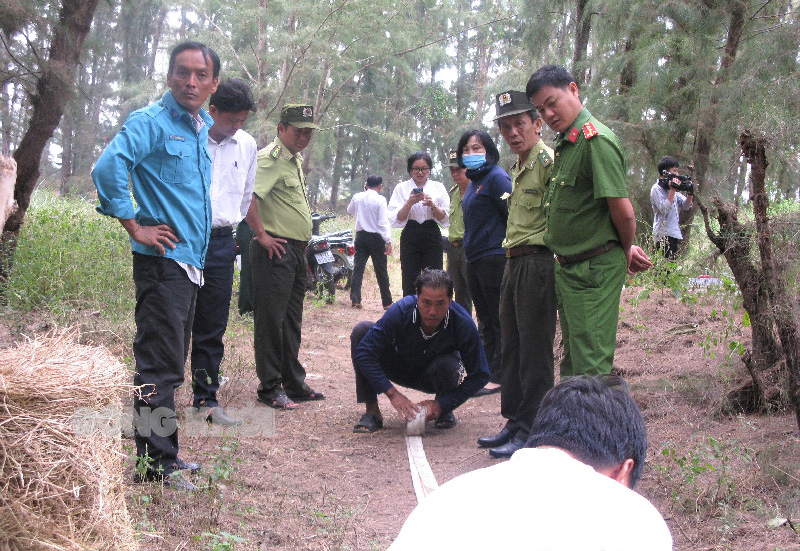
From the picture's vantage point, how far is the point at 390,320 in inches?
187

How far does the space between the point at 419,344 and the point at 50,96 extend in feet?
16.2

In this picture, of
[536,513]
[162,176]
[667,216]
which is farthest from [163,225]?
[667,216]

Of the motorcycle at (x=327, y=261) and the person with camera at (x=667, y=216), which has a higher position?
the person with camera at (x=667, y=216)

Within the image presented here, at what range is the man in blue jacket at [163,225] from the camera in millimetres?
3205

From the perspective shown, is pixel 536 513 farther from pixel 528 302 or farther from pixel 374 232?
pixel 374 232

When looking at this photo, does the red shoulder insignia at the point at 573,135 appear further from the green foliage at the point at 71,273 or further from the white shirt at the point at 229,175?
the green foliage at the point at 71,273

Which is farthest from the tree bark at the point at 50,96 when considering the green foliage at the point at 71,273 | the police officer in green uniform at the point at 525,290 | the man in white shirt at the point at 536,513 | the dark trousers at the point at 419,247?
the man in white shirt at the point at 536,513

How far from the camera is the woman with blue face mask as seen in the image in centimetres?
546

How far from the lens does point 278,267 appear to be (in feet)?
17.1

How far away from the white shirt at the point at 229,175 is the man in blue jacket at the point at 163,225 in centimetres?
100

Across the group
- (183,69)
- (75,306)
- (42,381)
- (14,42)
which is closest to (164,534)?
(42,381)

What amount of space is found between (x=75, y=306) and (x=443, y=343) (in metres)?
3.39

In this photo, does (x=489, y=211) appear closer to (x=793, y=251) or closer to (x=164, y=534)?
(x=793, y=251)

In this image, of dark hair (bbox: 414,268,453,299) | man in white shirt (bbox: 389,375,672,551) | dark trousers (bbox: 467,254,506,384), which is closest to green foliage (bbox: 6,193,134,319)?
dark hair (bbox: 414,268,453,299)
